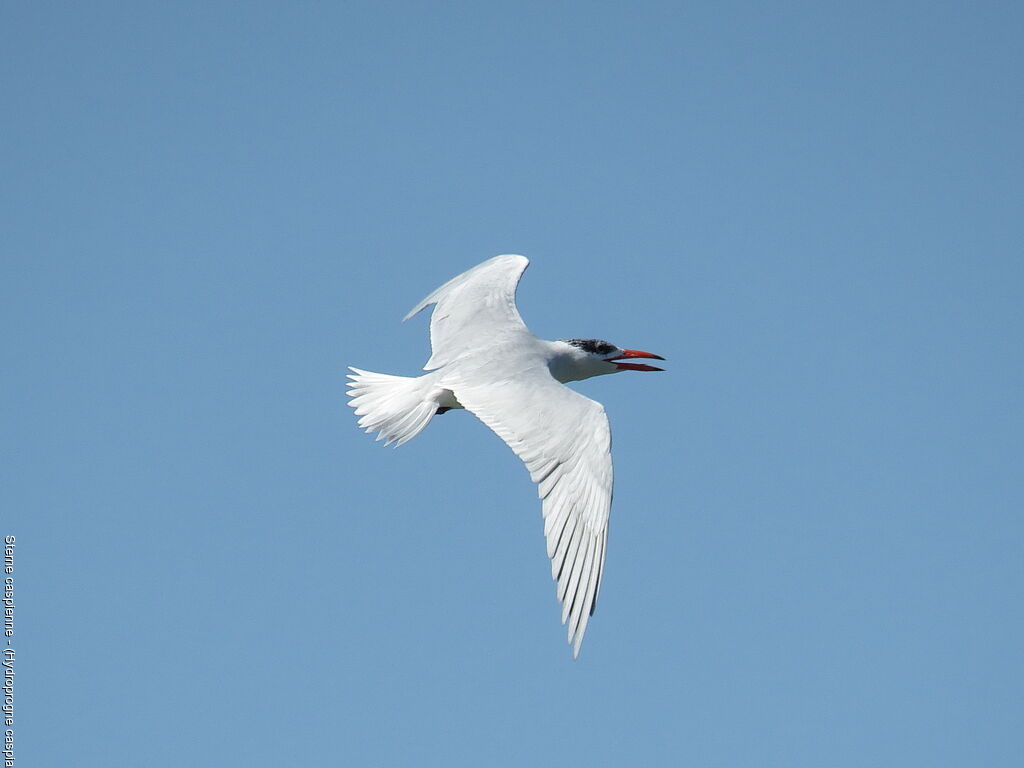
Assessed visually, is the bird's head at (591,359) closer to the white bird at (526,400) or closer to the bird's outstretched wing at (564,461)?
the white bird at (526,400)

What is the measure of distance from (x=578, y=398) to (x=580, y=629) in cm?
214

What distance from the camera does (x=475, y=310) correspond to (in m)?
12.5

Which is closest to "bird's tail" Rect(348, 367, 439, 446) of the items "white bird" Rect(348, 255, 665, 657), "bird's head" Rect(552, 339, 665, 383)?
"white bird" Rect(348, 255, 665, 657)

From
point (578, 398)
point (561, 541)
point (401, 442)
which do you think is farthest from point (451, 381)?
point (561, 541)

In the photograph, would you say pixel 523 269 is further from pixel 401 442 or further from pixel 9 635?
pixel 9 635

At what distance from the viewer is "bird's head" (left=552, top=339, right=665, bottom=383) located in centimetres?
1209

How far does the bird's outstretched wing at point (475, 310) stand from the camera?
11.9 m

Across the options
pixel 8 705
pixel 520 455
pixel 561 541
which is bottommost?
pixel 8 705

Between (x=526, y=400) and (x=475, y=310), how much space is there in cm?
250

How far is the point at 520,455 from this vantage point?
31.2ft

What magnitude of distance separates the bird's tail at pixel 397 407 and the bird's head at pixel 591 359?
131cm

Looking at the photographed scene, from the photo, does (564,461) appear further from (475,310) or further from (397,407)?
(475,310)

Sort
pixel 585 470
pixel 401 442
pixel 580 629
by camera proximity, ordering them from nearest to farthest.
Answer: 1. pixel 580 629
2. pixel 585 470
3. pixel 401 442

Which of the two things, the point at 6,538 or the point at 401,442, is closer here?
the point at 401,442
